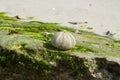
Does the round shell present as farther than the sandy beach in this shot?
No

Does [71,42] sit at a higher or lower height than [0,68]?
higher

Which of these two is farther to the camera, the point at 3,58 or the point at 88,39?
the point at 88,39

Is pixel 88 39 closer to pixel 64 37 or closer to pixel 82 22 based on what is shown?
pixel 64 37

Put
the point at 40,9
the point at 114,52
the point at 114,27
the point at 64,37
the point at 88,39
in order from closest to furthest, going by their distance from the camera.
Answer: the point at 64,37, the point at 114,52, the point at 88,39, the point at 114,27, the point at 40,9

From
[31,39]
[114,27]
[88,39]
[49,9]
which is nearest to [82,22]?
[114,27]

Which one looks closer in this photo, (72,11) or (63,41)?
(63,41)

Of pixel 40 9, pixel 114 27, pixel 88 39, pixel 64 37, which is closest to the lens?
pixel 64 37

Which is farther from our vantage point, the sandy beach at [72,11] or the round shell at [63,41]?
the sandy beach at [72,11]
